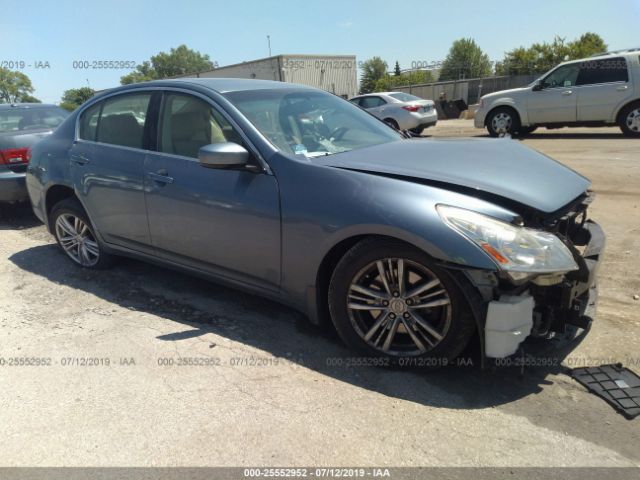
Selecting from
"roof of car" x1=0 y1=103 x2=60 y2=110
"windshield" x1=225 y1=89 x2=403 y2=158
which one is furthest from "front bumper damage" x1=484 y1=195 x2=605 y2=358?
"roof of car" x1=0 y1=103 x2=60 y2=110

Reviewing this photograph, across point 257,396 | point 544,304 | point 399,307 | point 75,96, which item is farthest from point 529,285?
point 75,96

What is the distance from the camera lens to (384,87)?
5012cm

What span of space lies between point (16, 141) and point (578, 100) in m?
11.0

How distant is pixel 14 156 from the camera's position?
634 cm

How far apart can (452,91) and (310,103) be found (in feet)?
90.7

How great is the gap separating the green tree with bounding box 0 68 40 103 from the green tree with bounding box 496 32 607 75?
57534 millimetres

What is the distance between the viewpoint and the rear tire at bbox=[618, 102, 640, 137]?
10.7 metres

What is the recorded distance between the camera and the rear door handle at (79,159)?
430 centimetres

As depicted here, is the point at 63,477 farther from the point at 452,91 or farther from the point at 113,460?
the point at 452,91

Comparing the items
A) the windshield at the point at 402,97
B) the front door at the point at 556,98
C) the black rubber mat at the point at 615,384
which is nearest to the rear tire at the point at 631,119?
the front door at the point at 556,98

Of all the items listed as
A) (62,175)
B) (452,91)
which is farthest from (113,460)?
(452,91)

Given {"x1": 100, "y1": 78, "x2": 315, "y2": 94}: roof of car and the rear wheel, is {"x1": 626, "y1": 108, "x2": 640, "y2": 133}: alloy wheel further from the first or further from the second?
{"x1": 100, "y1": 78, "x2": 315, "y2": 94}: roof of car

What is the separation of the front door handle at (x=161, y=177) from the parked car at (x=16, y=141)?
3656 millimetres

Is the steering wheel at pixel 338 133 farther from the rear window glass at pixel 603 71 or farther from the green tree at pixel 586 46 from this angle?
the green tree at pixel 586 46
